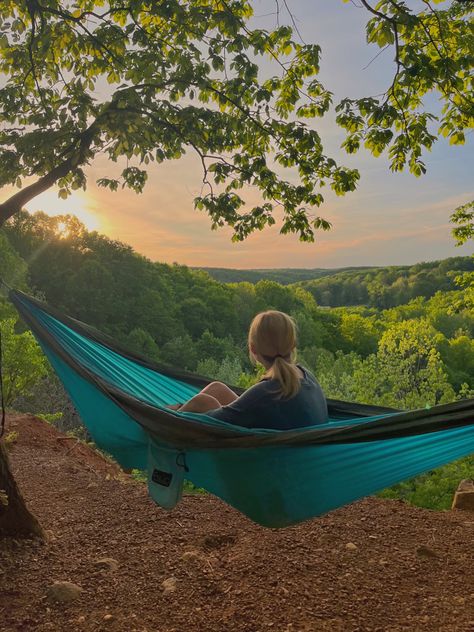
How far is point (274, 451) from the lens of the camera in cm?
154

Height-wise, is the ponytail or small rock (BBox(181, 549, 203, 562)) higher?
the ponytail

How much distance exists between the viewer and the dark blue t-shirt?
1647 mm

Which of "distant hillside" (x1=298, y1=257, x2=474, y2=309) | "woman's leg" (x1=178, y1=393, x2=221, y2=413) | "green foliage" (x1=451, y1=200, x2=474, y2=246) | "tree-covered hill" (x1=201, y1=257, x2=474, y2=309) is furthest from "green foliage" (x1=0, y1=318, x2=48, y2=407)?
"distant hillside" (x1=298, y1=257, x2=474, y2=309)

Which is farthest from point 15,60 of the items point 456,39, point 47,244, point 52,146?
point 47,244

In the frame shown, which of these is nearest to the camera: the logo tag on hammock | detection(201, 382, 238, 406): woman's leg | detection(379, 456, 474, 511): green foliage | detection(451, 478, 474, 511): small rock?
the logo tag on hammock

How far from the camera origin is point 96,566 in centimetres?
220

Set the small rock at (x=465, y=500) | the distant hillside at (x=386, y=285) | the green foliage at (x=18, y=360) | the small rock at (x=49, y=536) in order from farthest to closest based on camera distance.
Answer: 1. the distant hillside at (x=386, y=285)
2. the green foliage at (x=18, y=360)
3. the small rock at (x=465, y=500)
4. the small rock at (x=49, y=536)

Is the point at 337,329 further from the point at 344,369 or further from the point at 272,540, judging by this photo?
the point at 272,540

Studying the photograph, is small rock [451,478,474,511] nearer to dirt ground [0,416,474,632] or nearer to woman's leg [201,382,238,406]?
dirt ground [0,416,474,632]

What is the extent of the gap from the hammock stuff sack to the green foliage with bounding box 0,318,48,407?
5.82m

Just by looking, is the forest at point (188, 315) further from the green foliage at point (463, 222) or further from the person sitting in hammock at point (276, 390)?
the person sitting in hammock at point (276, 390)

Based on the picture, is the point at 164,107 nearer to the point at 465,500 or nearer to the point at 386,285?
the point at 465,500

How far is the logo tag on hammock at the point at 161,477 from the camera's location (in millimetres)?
1774

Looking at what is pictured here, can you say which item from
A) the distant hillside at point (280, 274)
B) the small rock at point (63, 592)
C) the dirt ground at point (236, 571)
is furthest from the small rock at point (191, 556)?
the distant hillside at point (280, 274)
